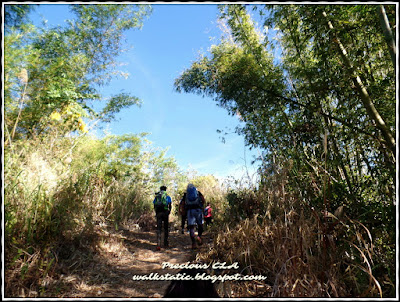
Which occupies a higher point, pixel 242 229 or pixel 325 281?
pixel 242 229

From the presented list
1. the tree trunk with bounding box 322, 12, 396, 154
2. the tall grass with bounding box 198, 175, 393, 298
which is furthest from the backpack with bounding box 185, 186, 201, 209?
the tree trunk with bounding box 322, 12, 396, 154

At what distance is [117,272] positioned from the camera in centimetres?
292

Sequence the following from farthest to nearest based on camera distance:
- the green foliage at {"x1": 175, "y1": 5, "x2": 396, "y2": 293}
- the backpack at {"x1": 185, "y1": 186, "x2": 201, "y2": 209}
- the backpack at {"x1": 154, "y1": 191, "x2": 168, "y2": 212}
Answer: the backpack at {"x1": 154, "y1": 191, "x2": 168, "y2": 212} → the backpack at {"x1": 185, "y1": 186, "x2": 201, "y2": 209} → the green foliage at {"x1": 175, "y1": 5, "x2": 396, "y2": 293}

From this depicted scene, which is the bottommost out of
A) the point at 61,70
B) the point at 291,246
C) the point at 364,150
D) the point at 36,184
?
the point at 291,246

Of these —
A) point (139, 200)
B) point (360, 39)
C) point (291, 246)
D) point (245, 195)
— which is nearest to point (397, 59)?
point (360, 39)

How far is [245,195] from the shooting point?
416 centimetres

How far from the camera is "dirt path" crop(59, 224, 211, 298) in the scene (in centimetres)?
225

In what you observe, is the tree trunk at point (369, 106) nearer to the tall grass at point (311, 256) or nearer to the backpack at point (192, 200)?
the tall grass at point (311, 256)

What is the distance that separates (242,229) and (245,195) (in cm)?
128

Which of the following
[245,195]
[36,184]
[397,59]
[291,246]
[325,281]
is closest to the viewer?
[397,59]

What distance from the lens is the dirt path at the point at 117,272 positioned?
2.25 meters

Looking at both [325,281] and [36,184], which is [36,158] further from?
[325,281]

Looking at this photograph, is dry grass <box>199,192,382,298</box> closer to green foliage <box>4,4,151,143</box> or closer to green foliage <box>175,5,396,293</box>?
green foliage <box>175,5,396,293</box>

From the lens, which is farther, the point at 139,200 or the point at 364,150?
the point at 139,200
